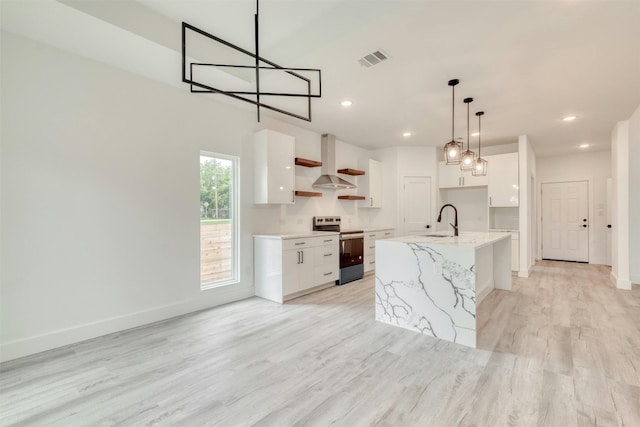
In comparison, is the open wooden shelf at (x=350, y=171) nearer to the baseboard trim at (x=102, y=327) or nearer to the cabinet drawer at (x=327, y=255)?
the cabinet drawer at (x=327, y=255)

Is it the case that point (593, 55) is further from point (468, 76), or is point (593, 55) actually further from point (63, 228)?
point (63, 228)

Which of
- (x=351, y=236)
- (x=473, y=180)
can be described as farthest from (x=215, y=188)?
(x=473, y=180)

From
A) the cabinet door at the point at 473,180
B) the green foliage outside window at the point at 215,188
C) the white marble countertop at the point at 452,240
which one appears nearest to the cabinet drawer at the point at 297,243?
the green foliage outside window at the point at 215,188

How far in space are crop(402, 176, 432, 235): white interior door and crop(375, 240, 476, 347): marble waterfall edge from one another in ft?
11.1

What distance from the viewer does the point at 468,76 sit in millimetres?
3141

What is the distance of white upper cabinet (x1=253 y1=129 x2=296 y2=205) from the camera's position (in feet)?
13.6

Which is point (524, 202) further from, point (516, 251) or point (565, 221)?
point (565, 221)

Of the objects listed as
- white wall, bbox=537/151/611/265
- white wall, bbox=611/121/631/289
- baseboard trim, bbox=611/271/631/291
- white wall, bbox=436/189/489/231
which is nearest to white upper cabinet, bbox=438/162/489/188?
white wall, bbox=436/189/489/231

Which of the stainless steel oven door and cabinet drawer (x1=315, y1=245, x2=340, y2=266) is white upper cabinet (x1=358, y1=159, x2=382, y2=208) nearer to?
the stainless steel oven door

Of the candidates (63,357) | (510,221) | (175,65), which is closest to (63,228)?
(63,357)

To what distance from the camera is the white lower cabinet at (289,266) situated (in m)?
3.95

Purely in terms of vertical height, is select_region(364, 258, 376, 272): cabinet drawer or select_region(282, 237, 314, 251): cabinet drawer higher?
select_region(282, 237, 314, 251): cabinet drawer

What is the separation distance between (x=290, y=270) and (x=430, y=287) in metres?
1.89

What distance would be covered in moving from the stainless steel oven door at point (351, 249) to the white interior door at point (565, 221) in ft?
18.0
